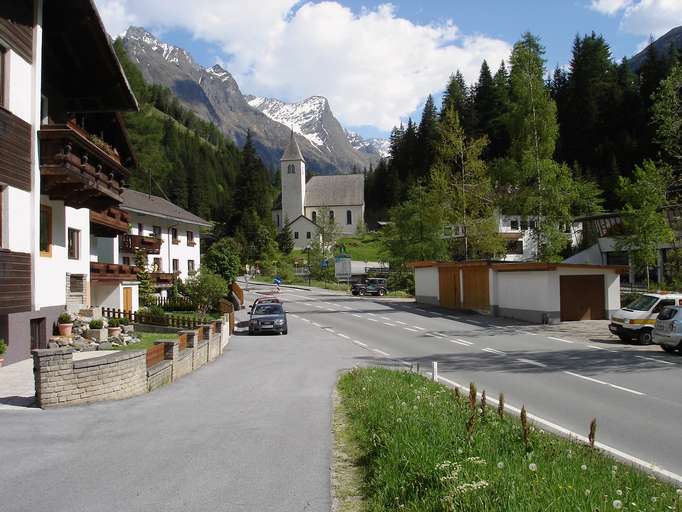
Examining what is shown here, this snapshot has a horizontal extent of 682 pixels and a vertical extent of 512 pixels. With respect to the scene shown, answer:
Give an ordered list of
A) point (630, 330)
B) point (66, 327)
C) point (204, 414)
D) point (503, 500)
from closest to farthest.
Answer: point (503, 500) → point (204, 414) → point (66, 327) → point (630, 330)

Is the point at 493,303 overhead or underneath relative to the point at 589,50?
underneath

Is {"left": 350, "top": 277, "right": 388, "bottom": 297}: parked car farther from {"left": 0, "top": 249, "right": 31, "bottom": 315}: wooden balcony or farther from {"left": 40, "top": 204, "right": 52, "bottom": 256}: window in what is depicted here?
{"left": 0, "top": 249, "right": 31, "bottom": 315}: wooden balcony

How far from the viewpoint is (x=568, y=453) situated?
22.4 feet

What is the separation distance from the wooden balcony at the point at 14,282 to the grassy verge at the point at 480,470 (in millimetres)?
10598

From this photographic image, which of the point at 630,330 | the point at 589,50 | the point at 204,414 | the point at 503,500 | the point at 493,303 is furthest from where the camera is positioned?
the point at 589,50

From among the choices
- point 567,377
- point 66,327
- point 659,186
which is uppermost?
point 659,186

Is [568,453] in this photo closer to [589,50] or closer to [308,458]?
[308,458]

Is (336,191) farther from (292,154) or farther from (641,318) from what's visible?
(641,318)

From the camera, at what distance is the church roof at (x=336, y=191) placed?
13975cm

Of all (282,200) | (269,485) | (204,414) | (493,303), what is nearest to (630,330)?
(493,303)

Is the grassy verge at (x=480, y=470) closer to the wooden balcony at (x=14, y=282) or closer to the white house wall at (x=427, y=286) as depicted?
the wooden balcony at (x=14, y=282)

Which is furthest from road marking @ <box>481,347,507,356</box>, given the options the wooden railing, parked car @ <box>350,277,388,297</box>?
parked car @ <box>350,277,388,297</box>

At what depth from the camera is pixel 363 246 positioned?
122312mm

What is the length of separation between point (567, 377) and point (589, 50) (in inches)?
3721
